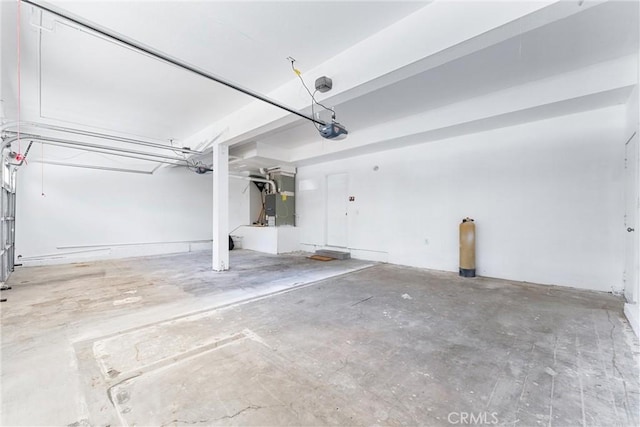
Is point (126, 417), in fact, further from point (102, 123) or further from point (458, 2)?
point (102, 123)

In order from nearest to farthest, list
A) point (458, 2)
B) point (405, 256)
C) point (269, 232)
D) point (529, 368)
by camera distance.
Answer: point (529, 368) → point (458, 2) → point (405, 256) → point (269, 232)

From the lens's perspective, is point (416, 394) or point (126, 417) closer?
point (126, 417)

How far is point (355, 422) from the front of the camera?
4.72ft

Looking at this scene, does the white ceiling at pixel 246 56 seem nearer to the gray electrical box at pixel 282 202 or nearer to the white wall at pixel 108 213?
the white wall at pixel 108 213

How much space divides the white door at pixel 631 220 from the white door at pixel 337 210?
5.09 m

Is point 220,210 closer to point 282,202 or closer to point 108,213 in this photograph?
point 282,202

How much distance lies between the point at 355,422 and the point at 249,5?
326 cm

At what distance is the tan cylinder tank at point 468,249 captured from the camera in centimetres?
486

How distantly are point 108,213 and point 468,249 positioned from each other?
8762 millimetres

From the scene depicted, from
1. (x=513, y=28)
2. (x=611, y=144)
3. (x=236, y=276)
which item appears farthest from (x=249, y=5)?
(x=611, y=144)

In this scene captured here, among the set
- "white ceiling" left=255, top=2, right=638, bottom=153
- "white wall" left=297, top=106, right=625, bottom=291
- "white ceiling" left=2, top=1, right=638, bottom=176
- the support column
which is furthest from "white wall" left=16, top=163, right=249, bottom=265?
"white ceiling" left=255, top=2, right=638, bottom=153

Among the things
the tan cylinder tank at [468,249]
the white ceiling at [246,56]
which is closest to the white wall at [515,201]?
the tan cylinder tank at [468,249]

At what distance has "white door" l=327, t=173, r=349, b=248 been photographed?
7405mm

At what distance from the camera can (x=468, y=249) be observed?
4883mm
